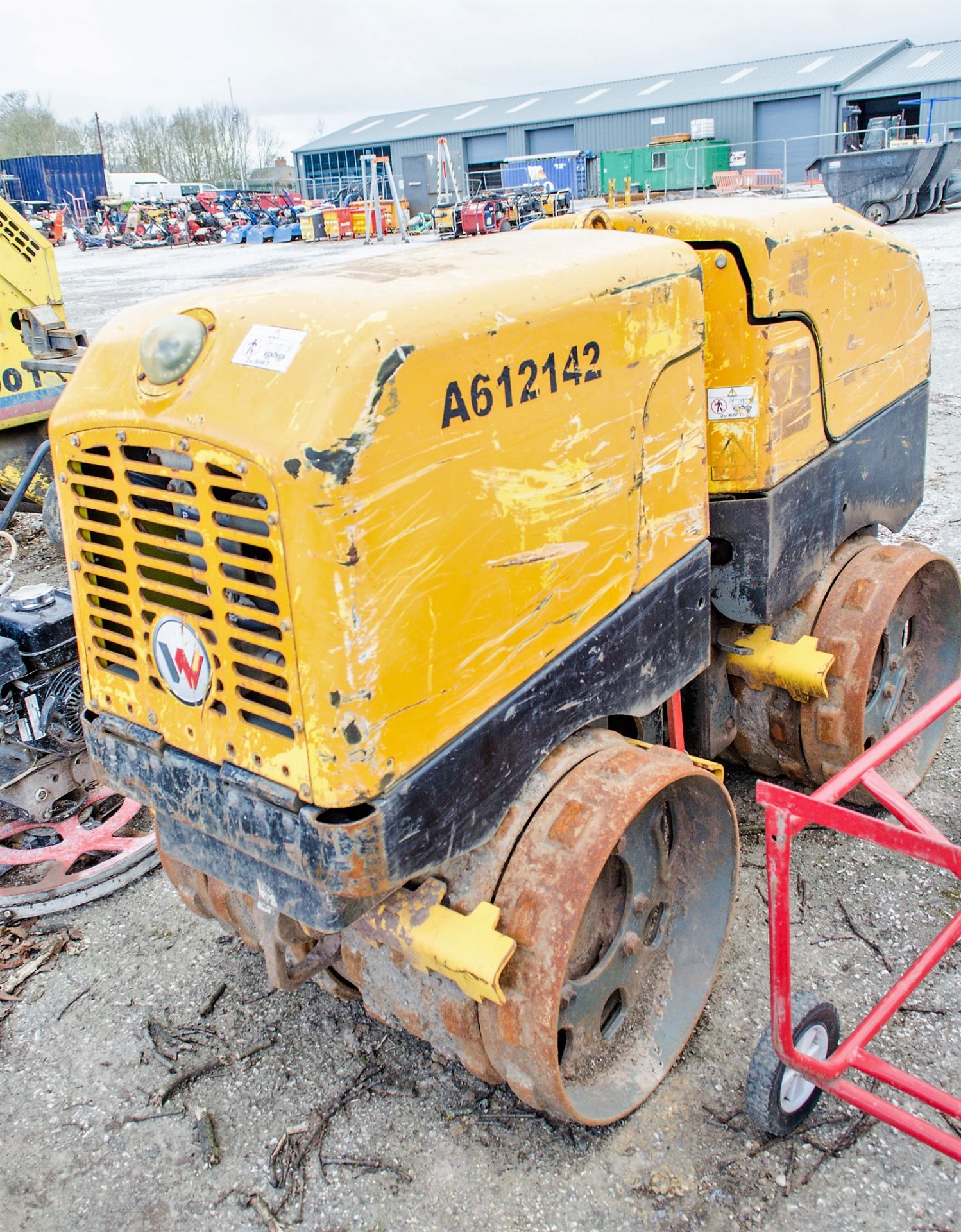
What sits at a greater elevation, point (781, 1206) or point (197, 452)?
point (197, 452)

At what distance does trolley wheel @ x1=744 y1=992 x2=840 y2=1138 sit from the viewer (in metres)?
2.24

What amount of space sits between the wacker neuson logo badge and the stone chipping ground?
1174 mm

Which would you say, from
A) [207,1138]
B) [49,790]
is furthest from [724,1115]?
[49,790]

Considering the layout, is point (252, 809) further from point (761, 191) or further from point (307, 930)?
point (761, 191)

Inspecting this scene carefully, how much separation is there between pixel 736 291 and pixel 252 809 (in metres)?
1.83

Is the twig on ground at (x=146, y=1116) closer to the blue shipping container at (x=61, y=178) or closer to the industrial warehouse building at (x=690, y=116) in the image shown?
the industrial warehouse building at (x=690, y=116)

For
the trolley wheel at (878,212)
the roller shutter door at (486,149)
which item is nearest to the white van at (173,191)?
the roller shutter door at (486,149)

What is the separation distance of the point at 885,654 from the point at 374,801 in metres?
2.34

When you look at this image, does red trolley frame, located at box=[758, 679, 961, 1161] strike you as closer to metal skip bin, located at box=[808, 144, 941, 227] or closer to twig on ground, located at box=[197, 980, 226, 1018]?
twig on ground, located at box=[197, 980, 226, 1018]

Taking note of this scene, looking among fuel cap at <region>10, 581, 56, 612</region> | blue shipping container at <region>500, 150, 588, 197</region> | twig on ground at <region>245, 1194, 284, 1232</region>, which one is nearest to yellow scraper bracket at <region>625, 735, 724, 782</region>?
twig on ground at <region>245, 1194, 284, 1232</region>

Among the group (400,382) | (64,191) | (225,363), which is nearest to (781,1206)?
(400,382)

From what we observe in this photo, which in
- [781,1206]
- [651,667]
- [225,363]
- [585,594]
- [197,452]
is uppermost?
[225,363]

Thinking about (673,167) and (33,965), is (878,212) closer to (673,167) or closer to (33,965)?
(673,167)

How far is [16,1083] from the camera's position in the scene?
8.75 ft
